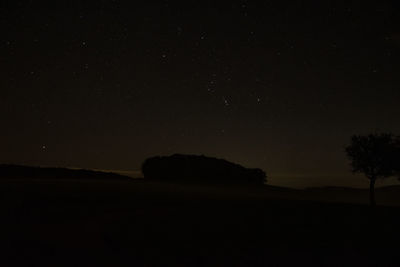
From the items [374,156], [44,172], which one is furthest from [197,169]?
[374,156]

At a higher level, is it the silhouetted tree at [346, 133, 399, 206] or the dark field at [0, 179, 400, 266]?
the silhouetted tree at [346, 133, 399, 206]

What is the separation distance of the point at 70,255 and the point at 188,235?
17.9 ft

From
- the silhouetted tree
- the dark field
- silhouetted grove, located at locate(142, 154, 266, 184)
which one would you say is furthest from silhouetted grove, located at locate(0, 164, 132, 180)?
the silhouetted tree

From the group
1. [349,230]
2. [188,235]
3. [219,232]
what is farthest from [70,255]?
[349,230]

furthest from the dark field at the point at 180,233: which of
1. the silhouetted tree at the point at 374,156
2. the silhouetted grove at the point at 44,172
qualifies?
the silhouetted grove at the point at 44,172

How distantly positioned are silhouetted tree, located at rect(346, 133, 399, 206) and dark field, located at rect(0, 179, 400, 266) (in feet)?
45.8

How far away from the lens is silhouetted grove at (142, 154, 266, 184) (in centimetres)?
8256

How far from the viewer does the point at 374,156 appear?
136 feet

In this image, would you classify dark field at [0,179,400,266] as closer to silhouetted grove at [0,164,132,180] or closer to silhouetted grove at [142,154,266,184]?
silhouetted grove at [0,164,132,180]

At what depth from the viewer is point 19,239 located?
16484mm

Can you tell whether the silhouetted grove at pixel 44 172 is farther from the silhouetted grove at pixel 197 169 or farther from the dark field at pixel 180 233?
the dark field at pixel 180 233

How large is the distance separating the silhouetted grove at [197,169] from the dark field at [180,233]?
54.0 meters

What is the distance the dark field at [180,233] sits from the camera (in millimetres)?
15016

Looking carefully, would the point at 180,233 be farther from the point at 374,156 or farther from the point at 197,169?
the point at 197,169
